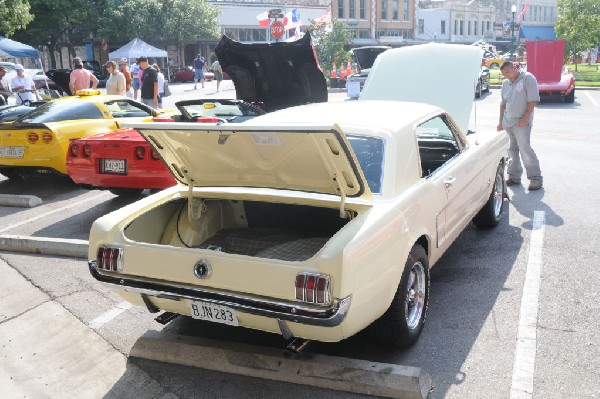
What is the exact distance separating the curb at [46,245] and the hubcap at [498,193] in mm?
4254

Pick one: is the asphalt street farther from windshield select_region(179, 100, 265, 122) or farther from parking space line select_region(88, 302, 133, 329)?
windshield select_region(179, 100, 265, 122)

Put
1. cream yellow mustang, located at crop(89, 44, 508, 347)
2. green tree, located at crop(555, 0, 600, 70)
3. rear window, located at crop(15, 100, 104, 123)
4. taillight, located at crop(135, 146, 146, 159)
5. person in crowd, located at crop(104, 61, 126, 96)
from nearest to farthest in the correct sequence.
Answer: cream yellow mustang, located at crop(89, 44, 508, 347) < taillight, located at crop(135, 146, 146, 159) < rear window, located at crop(15, 100, 104, 123) < person in crowd, located at crop(104, 61, 126, 96) < green tree, located at crop(555, 0, 600, 70)

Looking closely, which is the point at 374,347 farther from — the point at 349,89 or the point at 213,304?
the point at 349,89

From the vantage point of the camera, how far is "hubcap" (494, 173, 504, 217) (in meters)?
6.71

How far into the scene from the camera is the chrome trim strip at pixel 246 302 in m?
3.28

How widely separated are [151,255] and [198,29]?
50172 millimetres

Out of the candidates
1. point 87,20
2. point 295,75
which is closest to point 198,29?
point 87,20

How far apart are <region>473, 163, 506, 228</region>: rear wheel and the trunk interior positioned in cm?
252

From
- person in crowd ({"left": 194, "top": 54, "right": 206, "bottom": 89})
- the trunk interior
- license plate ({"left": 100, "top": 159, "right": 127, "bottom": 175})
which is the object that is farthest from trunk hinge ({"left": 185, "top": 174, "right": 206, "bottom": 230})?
person in crowd ({"left": 194, "top": 54, "right": 206, "bottom": 89})

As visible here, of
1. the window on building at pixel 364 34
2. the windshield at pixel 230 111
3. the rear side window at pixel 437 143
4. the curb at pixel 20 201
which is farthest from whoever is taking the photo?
the window on building at pixel 364 34

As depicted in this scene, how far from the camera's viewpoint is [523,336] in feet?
13.9

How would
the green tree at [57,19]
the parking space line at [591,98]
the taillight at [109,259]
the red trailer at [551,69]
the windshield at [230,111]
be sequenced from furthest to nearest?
the green tree at [57,19] → the red trailer at [551,69] → the parking space line at [591,98] → the windshield at [230,111] → the taillight at [109,259]

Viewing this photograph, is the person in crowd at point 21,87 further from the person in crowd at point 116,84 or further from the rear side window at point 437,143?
the rear side window at point 437,143

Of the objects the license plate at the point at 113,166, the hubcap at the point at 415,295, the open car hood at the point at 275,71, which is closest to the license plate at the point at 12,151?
the license plate at the point at 113,166
